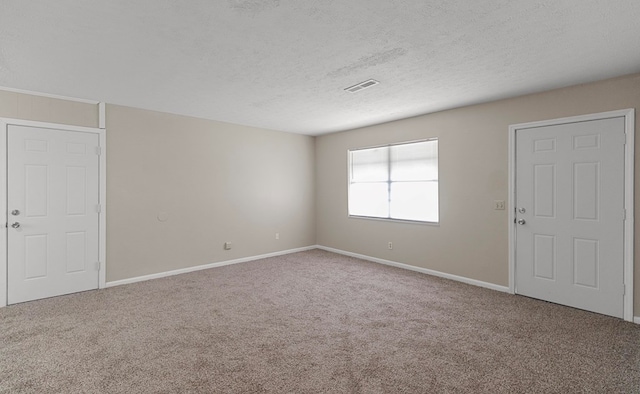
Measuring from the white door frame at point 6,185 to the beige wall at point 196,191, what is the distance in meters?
0.07

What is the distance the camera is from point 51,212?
397 centimetres

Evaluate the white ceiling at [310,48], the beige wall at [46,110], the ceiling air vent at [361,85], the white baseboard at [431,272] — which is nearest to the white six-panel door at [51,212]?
the beige wall at [46,110]

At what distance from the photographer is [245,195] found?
586cm

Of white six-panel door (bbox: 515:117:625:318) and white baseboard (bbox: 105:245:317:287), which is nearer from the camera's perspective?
white six-panel door (bbox: 515:117:625:318)

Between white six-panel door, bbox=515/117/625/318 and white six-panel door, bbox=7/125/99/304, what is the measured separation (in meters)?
5.76

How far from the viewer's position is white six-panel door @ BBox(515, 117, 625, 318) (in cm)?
332

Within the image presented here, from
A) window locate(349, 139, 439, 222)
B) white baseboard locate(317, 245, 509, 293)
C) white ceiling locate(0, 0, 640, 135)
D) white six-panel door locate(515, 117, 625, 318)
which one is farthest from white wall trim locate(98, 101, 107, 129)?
white six-panel door locate(515, 117, 625, 318)

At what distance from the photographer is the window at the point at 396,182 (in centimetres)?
504

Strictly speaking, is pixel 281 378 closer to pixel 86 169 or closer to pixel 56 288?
pixel 56 288

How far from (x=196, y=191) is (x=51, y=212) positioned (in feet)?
6.16

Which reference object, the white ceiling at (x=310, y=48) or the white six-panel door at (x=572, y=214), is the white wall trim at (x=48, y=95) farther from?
the white six-panel door at (x=572, y=214)

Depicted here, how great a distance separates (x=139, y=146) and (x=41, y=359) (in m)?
3.00

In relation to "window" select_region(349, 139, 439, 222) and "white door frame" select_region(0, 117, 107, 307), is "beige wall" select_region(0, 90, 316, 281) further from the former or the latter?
"window" select_region(349, 139, 439, 222)

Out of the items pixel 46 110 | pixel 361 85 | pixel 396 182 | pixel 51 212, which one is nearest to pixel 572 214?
pixel 396 182
